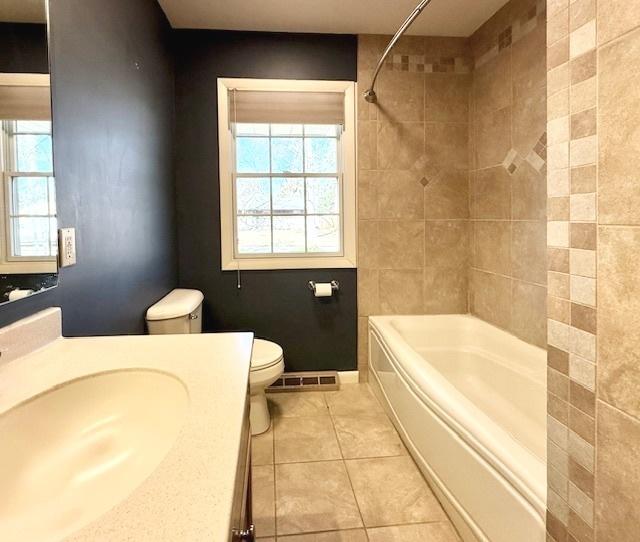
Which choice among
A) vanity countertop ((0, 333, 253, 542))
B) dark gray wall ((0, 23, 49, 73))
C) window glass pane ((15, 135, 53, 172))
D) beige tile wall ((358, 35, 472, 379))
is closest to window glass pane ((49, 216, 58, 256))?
window glass pane ((15, 135, 53, 172))

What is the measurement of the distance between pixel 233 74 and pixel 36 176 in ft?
6.40

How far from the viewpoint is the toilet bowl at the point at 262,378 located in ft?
7.58

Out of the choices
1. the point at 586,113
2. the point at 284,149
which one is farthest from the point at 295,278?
the point at 586,113

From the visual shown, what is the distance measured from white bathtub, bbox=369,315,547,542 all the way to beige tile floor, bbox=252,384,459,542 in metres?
0.10

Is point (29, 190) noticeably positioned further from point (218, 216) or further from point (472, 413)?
point (218, 216)

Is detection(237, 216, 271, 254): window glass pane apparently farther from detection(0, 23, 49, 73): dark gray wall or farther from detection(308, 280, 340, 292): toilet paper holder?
detection(0, 23, 49, 73): dark gray wall

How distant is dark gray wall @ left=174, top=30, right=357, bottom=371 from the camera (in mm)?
2832

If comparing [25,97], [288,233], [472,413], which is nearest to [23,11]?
[25,97]

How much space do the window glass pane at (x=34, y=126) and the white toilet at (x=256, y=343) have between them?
113 centimetres

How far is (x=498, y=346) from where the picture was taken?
8.48 ft

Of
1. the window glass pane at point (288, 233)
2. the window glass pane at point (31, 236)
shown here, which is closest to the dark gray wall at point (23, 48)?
the window glass pane at point (31, 236)

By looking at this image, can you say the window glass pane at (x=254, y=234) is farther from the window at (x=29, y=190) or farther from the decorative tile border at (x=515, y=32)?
the decorative tile border at (x=515, y=32)

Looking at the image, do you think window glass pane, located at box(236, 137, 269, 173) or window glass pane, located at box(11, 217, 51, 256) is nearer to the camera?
window glass pane, located at box(11, 217, 51, 256)

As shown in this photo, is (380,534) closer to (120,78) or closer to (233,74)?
(120,78)
